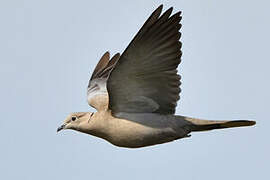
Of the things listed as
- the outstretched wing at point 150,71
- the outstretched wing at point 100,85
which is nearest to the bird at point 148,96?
the outstretched wing at point 150,71

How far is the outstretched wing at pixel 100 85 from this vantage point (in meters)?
12.4

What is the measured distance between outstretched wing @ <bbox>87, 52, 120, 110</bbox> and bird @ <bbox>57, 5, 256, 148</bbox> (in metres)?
1.05

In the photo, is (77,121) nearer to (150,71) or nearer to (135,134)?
(135,134)

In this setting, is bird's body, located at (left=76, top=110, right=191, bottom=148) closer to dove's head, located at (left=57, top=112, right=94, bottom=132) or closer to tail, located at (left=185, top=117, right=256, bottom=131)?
tail, located at (left=185, top=117, right=256, bottom=131)

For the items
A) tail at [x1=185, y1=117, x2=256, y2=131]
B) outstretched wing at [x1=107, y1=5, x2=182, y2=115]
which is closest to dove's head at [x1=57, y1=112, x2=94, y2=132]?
outstretched wing at [x1=107, y1=5, x2=182, y2=115]

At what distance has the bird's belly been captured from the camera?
10.7m

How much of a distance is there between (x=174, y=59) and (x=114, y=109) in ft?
4.15

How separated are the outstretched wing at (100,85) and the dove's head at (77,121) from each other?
2.04ft

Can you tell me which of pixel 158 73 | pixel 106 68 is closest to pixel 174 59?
A: pixel 158 73

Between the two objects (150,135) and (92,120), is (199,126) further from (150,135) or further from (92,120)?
(92,120)

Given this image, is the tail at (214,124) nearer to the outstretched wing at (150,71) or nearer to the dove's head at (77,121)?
the outstretched wing at (150,71)

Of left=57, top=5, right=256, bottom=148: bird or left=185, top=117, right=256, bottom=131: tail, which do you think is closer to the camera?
left=57, top=5, right=256, bottom=148: bird

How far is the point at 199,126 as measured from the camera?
10.8 metres

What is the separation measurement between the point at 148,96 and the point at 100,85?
95.0 inches
